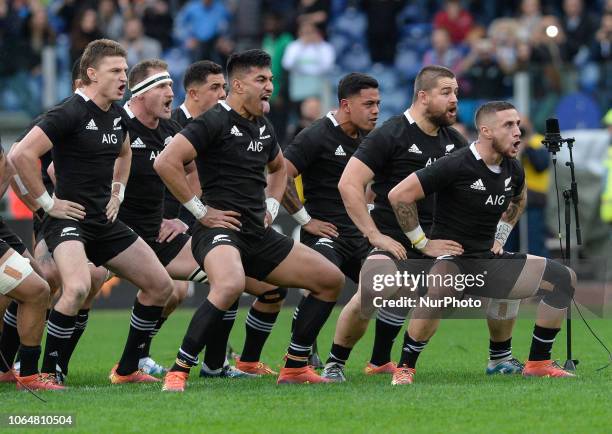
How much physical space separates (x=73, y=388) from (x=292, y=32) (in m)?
Answer: 12.7

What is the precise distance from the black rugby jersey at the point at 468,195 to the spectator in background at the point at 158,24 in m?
13.3

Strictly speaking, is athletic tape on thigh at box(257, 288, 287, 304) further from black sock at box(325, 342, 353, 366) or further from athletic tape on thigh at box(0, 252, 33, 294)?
athletic tape on thigh at box(0, 252, 33, 294)

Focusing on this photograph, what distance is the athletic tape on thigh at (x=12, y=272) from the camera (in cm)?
995

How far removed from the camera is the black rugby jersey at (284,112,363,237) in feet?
38.8

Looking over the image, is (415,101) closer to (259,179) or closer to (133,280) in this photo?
(259,179)

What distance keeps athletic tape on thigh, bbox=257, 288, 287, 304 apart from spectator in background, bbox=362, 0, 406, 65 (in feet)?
36.0

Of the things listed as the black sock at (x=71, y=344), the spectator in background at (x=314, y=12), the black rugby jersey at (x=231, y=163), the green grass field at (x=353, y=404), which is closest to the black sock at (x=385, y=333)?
the green grass field at (x=353, y=404)

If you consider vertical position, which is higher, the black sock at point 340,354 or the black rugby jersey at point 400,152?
the black rugby jersey at point 400,152

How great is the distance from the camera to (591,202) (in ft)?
67.8

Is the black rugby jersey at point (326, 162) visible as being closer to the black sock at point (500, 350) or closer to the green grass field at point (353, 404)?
the green grass field at point (353, 404)

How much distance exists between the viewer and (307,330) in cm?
1069

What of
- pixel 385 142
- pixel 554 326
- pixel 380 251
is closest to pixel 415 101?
pixel 385 142

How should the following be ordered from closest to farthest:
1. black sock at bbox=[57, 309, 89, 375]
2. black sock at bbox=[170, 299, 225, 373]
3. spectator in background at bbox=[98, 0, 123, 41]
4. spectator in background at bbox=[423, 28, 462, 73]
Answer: black sock at bbox=[170, 299, 225, 373] → black sock at bbox=[57, 309, 89, 375] → spectator in background at bbox=[423, 28, 462, 73] → spectator in background at bbox=[98, 0, 123, 41]

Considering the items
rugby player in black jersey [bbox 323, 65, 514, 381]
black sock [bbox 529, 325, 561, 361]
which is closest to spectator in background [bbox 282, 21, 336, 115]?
rugby player in black jersey [bbox 323, 65, 514, 381]
